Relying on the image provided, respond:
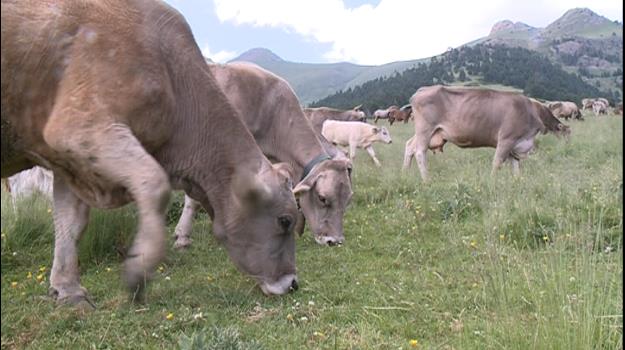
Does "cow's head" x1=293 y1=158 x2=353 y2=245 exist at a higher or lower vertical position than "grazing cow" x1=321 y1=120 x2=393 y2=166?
higher

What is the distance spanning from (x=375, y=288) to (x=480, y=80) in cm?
9374

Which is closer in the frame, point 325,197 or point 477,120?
point 325,197

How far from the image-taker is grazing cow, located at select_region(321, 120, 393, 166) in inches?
905

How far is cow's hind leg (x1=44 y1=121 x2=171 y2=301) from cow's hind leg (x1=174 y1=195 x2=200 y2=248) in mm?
3616

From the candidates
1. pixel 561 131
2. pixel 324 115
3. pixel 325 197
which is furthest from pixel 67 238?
pixel 324 115

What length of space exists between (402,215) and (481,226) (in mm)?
1160

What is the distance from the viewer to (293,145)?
7492mm

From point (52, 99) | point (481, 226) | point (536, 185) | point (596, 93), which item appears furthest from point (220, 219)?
point (596, 93)

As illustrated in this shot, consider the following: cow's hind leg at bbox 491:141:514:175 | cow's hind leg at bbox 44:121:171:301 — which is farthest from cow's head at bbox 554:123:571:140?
cow's hind leg at bbox 44:121:171:301

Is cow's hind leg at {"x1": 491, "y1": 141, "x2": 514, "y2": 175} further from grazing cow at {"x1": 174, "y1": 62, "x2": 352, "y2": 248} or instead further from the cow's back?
the cow's back

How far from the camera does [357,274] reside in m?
5.74

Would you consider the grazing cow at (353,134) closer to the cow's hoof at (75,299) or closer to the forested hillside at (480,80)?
the cow's hoof at (75,299)

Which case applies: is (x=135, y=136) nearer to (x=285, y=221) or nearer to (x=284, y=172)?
(x=284, y=172)

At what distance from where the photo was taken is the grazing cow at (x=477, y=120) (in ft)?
48.3
